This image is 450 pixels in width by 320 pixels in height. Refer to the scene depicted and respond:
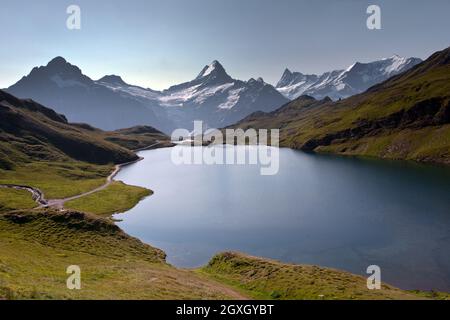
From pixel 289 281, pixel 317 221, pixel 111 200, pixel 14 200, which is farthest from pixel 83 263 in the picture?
pixel 111 200

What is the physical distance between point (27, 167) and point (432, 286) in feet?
571

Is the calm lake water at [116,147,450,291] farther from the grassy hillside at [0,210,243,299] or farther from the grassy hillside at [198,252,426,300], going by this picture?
the grassy hillside at [0,210,243,299]

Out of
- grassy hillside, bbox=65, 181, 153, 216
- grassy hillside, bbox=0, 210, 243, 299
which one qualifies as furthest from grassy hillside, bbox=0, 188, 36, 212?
grassy hillside, bbox=0, 210, 243, 299

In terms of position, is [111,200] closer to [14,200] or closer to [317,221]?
[14,200]

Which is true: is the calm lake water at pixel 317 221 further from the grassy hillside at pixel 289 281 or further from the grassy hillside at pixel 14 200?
the grassy hillside at pixel 14 200

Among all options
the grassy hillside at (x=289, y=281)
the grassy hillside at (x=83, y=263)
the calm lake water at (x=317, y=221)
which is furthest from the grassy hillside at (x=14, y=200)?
the grassy hillside at (x=289, y=281)

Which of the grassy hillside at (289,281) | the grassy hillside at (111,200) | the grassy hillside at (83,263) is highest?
the grassy hillside at (111,200)

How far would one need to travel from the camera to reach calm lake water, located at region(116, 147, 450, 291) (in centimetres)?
7106

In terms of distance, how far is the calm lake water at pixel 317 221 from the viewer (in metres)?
71.1

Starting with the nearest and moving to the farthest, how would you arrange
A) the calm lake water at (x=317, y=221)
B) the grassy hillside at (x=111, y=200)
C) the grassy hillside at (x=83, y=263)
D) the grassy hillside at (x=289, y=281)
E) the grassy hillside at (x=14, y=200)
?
the grassy hillside at (x=83, y=263), the grassy hillside at (x=289, y=281), the calm lake water at (x=317, y=221), the grassy hillside at (x=14, y=200), the grassy hillside at (x=111, y=200)
